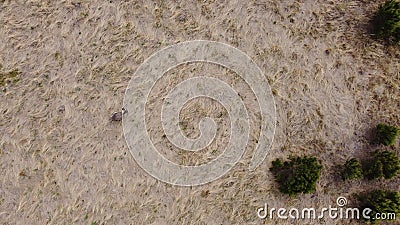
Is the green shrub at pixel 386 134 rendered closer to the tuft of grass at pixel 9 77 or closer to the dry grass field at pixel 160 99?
the dry grass field at pixel 160 99

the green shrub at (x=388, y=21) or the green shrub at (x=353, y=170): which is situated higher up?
the green shrub at (x=388, y=21)

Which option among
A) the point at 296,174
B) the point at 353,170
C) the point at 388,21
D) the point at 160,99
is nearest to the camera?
the point at 296,174

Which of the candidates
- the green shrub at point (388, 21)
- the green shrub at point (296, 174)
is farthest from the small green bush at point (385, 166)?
the green shrub at point (388, 21)

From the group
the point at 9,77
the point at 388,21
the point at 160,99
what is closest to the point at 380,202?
the point at 388,21

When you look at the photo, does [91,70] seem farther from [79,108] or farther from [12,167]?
[12,167]

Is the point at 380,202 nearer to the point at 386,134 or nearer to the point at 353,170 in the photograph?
the point at 353,170

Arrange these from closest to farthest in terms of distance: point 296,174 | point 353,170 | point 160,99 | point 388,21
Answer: point 296,174 < point 388,21 < point 353,170 < point 160,99

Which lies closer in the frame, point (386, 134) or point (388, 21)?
point (388, 21)
